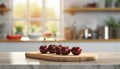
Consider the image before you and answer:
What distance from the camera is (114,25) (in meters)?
5.68

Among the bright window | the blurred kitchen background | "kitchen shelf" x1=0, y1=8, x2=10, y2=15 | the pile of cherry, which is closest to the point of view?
the pile of cherry

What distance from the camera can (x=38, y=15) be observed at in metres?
6.02

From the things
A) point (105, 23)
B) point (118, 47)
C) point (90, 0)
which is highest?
point (90, 0)

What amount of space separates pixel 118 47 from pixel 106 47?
0.20m

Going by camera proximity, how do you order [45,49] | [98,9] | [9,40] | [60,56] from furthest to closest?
[98,9], [9,40], [45,49], [60,56]

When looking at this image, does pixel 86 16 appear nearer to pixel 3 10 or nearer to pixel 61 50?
pixel 3 10

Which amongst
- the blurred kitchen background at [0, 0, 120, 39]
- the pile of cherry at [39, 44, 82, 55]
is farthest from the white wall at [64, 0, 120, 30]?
the pile of cherry at [39, 44, 82, 55]

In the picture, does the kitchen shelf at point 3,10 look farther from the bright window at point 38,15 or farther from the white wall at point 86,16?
the white wall at point 86,16

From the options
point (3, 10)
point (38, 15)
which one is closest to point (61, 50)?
point (3, 10)

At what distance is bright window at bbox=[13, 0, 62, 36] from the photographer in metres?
5.98

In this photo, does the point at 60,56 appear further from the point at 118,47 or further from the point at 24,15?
the point at 24,15

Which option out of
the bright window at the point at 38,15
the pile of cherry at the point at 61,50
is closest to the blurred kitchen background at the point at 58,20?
the bright window at the point at 38,15

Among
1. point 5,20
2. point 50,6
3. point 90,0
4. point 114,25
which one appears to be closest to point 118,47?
point 114,25

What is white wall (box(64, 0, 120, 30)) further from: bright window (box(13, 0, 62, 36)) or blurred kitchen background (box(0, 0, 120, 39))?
bright window (box(13, 0, 62, 36))
